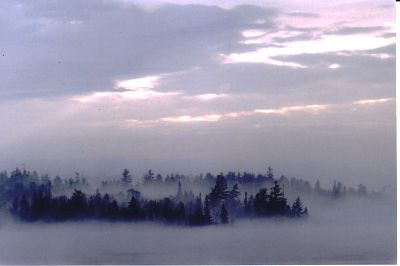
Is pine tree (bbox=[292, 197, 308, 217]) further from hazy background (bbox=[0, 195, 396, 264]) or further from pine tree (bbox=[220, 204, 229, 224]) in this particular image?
pine tree (bbox=[220, 204, 229, 224])

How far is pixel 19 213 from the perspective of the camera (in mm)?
3369

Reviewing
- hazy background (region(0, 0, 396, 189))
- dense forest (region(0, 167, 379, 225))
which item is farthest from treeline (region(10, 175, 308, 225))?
hazy background (region(0, 0, 396, 189))

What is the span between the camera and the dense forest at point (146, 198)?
132 inches

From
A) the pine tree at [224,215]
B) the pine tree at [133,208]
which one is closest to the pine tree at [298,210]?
the pine tree at [224,215]

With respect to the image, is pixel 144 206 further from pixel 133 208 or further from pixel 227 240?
pixel 227 240

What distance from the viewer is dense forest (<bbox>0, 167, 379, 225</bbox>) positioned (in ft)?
11.0

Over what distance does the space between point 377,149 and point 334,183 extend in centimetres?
31

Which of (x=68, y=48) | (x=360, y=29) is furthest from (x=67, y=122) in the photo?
(x=360, y=29)

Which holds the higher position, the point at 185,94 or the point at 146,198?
the point at 185,94

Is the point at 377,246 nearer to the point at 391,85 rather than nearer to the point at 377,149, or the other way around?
the point at 377,149

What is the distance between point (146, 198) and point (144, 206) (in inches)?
1.8

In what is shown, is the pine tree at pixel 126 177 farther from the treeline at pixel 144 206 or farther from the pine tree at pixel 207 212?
the pine tree at pixel 207 212

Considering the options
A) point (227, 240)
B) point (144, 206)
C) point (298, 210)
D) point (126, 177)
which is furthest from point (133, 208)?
point (298, 210)

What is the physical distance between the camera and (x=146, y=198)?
339 centimetres
